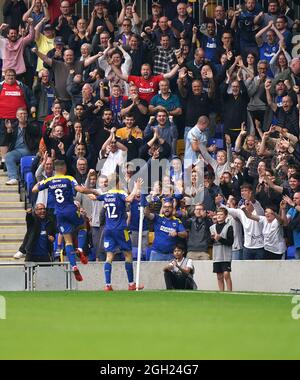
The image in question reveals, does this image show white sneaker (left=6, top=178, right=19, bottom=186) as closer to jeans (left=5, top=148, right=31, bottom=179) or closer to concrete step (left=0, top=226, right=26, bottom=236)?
jeans (left=5, top=148, right=31, bottom=179)

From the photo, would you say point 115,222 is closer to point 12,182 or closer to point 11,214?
point 11,214

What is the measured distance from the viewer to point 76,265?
86.5 ft

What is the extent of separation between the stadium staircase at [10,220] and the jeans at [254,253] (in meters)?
5.56

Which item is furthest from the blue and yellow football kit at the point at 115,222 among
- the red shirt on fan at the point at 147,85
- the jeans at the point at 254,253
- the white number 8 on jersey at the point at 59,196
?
the red shirt on fan at the point at 147,85

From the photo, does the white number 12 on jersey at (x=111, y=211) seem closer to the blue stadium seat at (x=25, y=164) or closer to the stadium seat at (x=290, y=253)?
the stadium seat at (x=290, y=253)

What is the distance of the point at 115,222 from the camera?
87.8ft

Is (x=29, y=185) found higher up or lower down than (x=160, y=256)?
higher up

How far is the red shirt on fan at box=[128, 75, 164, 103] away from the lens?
31719 mm

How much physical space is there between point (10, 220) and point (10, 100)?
3030 millimetres

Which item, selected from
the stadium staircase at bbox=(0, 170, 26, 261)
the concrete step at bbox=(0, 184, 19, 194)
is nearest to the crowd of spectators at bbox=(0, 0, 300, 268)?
the concrete step at bbox=(0, 184, 19, 194)

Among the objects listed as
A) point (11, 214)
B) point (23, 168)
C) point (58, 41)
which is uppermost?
point (58, 41)

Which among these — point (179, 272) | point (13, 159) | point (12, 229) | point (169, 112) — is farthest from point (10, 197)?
point (179, 272)
